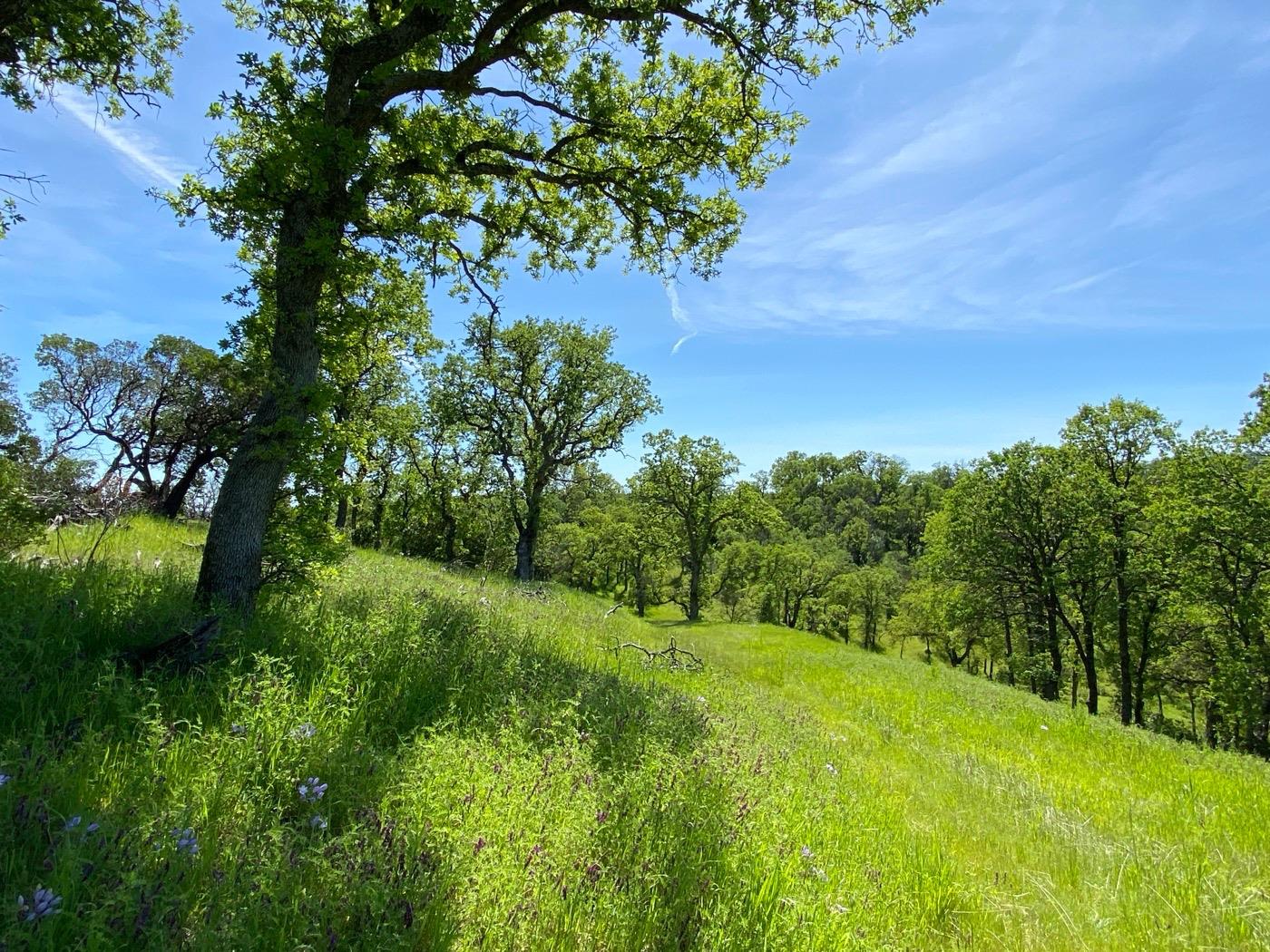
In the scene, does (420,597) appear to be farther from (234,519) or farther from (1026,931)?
(1026,931)

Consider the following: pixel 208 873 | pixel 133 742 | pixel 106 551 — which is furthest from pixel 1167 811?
pixel 106 551

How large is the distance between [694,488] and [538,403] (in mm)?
19223

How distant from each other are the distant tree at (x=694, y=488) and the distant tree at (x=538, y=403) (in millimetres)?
15293

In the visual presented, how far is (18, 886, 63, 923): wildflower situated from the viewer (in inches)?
73.2

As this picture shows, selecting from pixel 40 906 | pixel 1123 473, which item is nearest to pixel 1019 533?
pixel 1123 473

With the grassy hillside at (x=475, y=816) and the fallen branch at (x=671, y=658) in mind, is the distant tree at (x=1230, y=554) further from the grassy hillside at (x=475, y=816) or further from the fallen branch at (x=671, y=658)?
the fallen branch at (x=671, y=658)

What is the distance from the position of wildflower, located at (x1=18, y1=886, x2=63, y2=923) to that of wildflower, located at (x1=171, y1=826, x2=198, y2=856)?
55 cm

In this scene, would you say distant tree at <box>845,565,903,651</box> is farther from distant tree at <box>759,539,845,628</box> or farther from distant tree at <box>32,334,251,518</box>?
distant tree at <box>32,334,251,518</box>

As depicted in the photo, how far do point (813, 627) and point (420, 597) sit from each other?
73.8 metres

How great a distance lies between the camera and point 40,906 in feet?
6.17

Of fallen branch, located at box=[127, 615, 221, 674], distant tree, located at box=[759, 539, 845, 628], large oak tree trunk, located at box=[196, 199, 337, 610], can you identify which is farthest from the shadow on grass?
distant tree, located at box=[759, 539, 845, 628]

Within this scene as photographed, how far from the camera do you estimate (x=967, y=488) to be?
110 ft

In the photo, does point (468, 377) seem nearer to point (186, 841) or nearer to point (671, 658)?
point (671, 658)

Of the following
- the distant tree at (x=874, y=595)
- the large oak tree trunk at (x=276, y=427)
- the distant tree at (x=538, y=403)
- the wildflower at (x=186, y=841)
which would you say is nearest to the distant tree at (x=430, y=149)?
the large oak tree trunk at (x=276, y=427)
